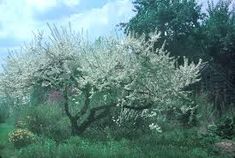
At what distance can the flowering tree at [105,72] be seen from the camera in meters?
17.0

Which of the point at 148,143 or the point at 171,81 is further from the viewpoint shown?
the point at 171,81

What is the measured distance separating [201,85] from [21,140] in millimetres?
11489

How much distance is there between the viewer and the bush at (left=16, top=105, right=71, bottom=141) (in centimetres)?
1895

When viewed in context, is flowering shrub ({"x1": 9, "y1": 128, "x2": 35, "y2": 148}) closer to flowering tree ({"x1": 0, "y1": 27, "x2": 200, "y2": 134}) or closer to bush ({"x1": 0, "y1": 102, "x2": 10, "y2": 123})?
flowering tree ({"x1": 0, "y1": 27, "x2": 200, "y2": 134})

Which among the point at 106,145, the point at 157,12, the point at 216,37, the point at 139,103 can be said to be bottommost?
the point at 106,145

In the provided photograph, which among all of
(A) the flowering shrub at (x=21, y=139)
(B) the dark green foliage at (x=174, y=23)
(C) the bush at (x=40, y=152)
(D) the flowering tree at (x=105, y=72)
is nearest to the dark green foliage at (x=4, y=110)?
(B) the dark green foliage at (x=174, y=23)

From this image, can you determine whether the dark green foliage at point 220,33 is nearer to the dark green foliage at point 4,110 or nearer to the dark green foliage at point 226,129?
the dark green foliage at point 226,129

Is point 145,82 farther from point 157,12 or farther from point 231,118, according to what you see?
point 157,12

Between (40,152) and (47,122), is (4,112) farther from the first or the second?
(40,152)

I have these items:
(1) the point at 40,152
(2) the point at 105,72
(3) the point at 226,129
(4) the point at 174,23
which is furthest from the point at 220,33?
(1) the point at 40,152

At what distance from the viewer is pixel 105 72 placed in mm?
16922

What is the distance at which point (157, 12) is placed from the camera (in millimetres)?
32188

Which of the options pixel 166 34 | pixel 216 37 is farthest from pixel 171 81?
pixel 166 34

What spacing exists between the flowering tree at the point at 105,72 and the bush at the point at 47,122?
32.6 inches
